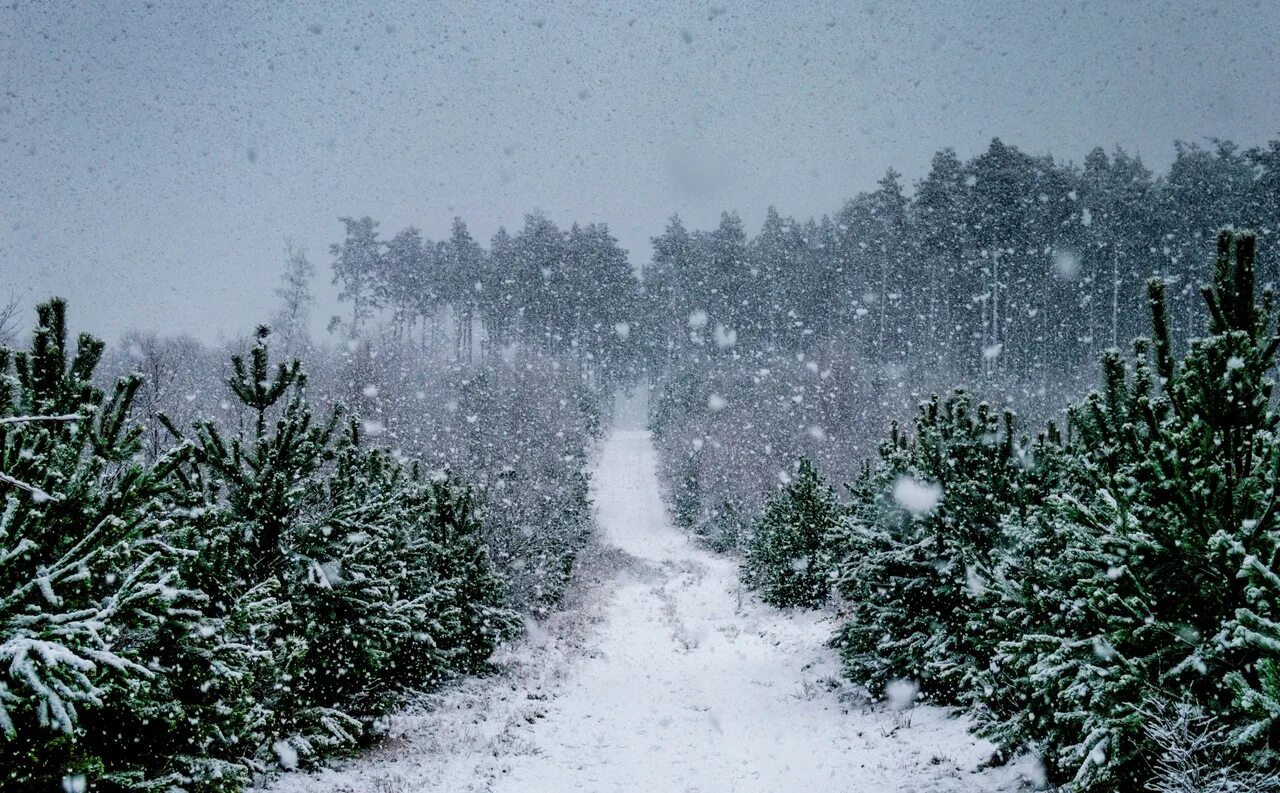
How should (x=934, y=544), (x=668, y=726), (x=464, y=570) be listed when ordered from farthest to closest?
1. (x=464, y=570)
2. (x=668, y=726)
3. (x=934, y=544)

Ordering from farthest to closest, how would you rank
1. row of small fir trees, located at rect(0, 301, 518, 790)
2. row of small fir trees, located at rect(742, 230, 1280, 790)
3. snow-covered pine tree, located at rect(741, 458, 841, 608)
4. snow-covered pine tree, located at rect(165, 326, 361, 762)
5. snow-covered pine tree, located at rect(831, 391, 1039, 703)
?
snow-covered pine tree, located at rect(741, 458, 841, 608), snow-covered pine tree, located at rect(831, 391, 1039, 703), snow-covered pine tree, located at rect(165, 326, 361, 762), row of small fir trees, located at rect(742, 230, 1280, 790), row of small fir trees, located at rect(0, 301, 518, 790)

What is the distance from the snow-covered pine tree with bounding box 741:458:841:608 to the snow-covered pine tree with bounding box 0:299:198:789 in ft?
49.8

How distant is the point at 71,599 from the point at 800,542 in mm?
16663

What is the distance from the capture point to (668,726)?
11.5 m

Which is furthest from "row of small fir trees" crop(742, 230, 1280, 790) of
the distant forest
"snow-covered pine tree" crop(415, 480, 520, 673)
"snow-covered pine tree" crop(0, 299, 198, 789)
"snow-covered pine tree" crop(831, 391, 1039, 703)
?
the distant forest

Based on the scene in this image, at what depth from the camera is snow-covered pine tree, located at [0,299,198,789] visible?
3.21 meters

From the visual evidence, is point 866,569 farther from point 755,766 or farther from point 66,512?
point 66,512

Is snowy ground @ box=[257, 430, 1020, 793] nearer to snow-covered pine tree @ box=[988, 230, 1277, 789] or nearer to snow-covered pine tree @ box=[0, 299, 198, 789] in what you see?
snow-covered pine tree @ box=[988, 230, 1277, 789]

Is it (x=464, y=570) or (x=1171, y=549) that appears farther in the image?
(x=464, y=570)

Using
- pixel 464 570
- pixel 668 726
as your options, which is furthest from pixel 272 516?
pixel 668 726

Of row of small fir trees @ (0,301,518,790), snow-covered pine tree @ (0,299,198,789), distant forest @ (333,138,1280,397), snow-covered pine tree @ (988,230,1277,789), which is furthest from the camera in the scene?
distant forest @ (333,138,1280,397)

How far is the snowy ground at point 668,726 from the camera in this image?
332 inches

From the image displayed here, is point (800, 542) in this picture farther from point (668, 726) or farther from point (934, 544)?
point (934, 544)

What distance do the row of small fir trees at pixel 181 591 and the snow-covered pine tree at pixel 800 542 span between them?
1091 centimetres
